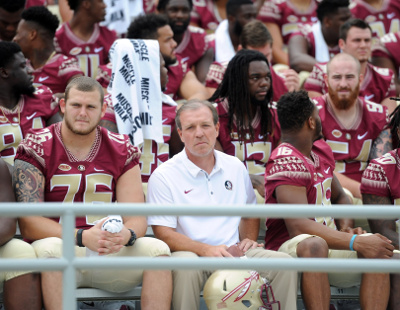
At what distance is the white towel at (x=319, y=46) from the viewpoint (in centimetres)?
876

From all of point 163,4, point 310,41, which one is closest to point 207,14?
point 163,4

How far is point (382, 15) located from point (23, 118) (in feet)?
14.3

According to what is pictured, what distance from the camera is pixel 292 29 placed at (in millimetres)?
9344

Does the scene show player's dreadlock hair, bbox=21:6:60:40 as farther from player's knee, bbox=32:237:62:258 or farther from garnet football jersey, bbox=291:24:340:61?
player's knee, bbox=32:237:62:258

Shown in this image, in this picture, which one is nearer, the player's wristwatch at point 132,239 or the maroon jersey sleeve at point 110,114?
the player's wristwatch at point 132,239

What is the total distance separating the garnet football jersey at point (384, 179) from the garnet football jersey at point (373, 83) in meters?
1.90

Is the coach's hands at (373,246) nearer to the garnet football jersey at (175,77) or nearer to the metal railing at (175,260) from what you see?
the metal railing at (175,260)

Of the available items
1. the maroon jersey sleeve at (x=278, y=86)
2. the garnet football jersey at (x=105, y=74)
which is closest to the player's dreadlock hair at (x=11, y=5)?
the garnet football jersey at (x=105, y=74)

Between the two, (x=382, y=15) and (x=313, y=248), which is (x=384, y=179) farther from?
(x=382, y=15)

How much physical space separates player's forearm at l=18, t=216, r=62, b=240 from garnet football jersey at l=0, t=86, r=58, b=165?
1.10m

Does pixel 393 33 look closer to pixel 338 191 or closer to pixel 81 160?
pixel 338 191

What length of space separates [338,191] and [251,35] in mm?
2311

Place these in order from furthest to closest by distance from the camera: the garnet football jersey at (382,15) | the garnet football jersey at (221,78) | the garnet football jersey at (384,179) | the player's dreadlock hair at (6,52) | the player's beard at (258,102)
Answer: the garnet football jersey at (382,15) < the garnet football jersey at (221,78) < the player's beard at (258,102) < the player's dreadlock hair at (6,52) < the garnet football jersey at (384,179)

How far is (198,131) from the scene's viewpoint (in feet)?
19.0
